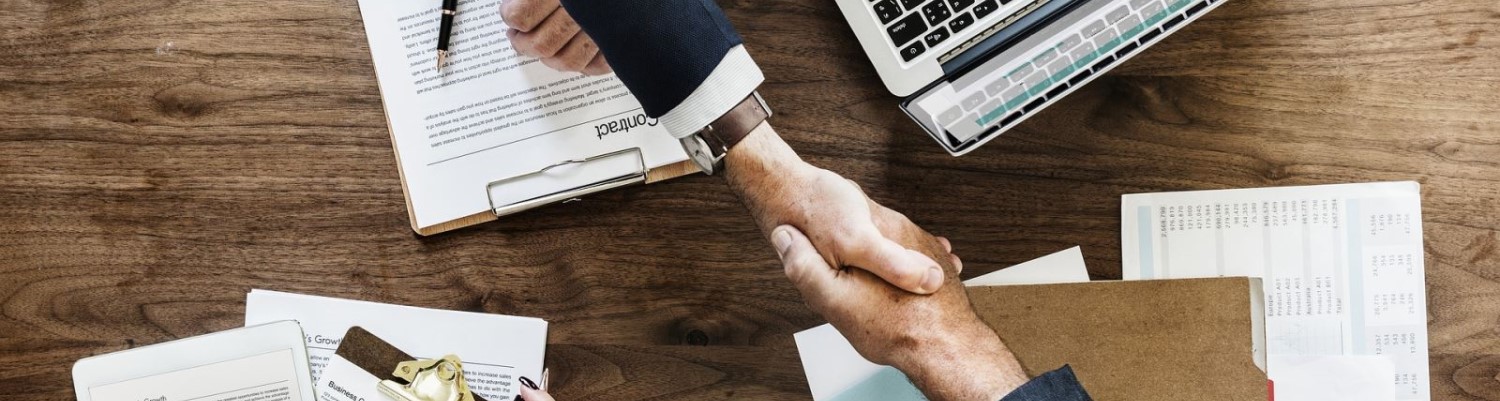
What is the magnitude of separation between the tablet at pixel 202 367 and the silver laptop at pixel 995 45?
0.65 m

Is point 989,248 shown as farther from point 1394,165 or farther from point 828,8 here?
point 1394,165

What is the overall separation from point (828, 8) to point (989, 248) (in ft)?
0.95

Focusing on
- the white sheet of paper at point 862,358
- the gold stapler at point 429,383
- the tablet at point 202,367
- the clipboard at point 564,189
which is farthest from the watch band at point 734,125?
the tablet at point 202,367

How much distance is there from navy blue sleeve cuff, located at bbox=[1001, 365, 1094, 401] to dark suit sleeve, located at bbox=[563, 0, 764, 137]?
13.3 inches

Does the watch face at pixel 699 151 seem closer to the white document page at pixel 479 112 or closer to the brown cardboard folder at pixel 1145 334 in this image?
the white document page at pixel 479 112

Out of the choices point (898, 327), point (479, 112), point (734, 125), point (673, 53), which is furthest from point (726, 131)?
point (479, 112)

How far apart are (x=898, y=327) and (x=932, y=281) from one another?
0.16 feet

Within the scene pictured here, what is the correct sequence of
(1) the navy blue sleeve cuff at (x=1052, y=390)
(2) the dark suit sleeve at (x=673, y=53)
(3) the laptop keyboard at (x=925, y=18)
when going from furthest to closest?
(3) the laptop keyboard at (x=925, y=18) < (1) the navy blue sleeve cuff at (x=1052, y=390) < (2) the dark suit sleeve at (x=673, y=53)

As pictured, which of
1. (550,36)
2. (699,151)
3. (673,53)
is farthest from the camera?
(550,36)

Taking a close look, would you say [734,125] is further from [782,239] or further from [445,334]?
[445,334]

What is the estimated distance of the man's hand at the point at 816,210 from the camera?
2.59 feet

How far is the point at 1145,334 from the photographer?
93 centimetres

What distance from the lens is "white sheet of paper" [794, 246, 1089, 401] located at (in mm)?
952

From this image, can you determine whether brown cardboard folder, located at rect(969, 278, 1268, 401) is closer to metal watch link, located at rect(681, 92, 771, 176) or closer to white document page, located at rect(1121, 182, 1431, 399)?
white document page, located at rect(1121, 182, 1431, 399)
